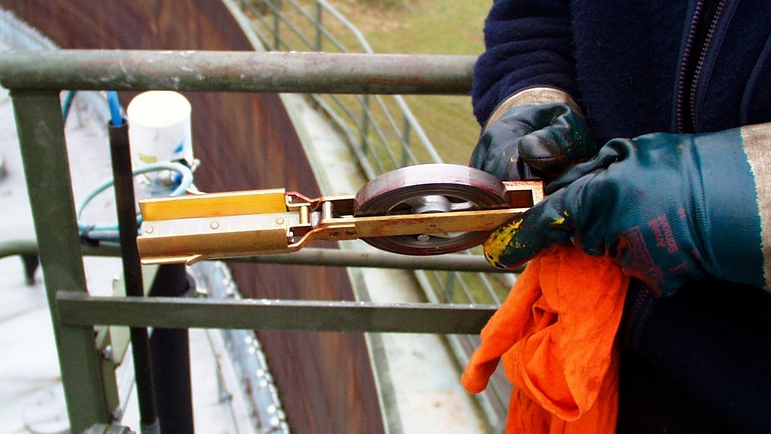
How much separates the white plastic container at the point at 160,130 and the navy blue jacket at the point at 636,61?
162cm

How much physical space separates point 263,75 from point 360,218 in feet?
1.78

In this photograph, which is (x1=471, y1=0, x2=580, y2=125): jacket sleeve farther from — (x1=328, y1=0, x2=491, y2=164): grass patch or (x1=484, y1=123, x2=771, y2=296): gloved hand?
(x1=328, y1=0, x2=491, y2=164): grass patch

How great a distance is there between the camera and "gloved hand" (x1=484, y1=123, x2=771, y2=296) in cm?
90

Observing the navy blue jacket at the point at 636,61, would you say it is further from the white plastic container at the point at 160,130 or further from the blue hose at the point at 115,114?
the white plastic container at the point at 160,130

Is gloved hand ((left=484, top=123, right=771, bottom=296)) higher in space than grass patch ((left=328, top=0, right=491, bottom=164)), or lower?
higher

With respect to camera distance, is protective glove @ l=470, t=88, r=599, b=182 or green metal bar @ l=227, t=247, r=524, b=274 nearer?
protective glove @ l=470, t=88, r=599, b=182

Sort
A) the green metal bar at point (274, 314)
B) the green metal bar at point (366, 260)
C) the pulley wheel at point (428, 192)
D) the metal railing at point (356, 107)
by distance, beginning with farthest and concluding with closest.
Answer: the metal railing at point (356, 107), the green metal bar at point (366, 260), the green metal bar at point (274, 314), the pulley wheel at point (428, 192)

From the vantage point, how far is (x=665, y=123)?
46.6 inches

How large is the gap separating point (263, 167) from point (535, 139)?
4253 mm

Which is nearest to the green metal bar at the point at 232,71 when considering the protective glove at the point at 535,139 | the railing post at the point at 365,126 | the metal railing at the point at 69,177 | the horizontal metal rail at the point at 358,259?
the metal railing at the point at 69,177

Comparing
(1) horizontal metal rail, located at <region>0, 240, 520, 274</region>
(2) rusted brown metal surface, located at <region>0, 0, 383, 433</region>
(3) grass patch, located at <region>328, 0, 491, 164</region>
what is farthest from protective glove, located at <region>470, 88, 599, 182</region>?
(3) grass patch, located at <region>328, 0, 491, 164</region>

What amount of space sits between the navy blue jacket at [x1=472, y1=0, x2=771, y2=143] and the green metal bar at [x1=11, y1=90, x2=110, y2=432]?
948 mm

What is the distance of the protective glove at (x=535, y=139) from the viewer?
1.16 m

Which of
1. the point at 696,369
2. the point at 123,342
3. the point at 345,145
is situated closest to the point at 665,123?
the point at 696,369
